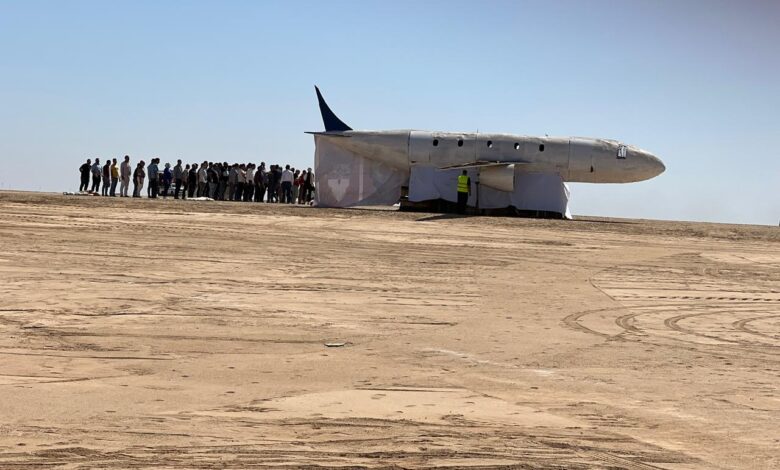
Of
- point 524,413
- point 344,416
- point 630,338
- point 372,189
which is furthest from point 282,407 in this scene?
point 372,189

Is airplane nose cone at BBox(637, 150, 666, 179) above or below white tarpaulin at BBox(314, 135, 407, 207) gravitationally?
above

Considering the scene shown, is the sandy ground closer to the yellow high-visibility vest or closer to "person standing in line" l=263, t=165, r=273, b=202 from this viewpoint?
the yellow high-visibility vest

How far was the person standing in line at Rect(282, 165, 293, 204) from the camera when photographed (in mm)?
47250

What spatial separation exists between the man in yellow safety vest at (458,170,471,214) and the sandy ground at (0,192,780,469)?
16.6 meters

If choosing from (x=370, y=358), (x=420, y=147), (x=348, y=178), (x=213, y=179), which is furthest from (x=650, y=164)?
(x=370, y=358)

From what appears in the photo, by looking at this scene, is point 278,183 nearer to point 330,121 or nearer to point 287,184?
point 287,184

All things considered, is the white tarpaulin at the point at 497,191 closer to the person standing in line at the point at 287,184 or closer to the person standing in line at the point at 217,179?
the person standing in line at the point at 287,184

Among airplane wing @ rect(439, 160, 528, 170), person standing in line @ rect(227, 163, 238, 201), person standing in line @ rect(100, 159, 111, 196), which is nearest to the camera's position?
airplane wing @ rect(439, 160, 528, 170)

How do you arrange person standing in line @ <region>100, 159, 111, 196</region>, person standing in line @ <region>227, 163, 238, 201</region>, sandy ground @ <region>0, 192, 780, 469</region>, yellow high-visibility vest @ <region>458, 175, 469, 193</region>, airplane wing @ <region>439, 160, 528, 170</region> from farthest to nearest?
person standing in line @ <region>227, 163, 238, 201</region>
person standing in line @ <region>100, 159, 111, 196</region>
airplane wing @ <region>439, 160, 528, 170</region>
yellow high-visibility vest @ <region>458, 175, 469, 193</region>
sandy ground @ <region>0, 192, 780, 469</region>

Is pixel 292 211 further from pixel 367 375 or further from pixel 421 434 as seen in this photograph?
pixel 421 434

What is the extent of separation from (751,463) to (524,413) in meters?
1.71

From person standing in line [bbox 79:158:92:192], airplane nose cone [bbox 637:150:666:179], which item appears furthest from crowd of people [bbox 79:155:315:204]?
airplane nose cone [bbox 637:150:666:179]

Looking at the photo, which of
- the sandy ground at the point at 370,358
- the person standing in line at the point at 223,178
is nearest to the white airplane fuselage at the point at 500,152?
the person standing in line at the point at 223,178

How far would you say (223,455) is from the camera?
6.05 m
